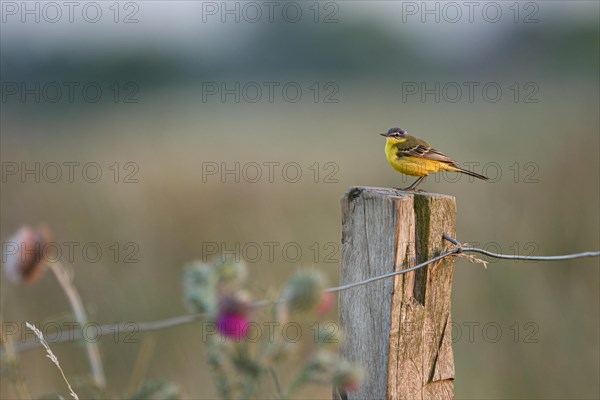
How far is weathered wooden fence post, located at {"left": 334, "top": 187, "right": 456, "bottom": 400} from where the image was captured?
246cm

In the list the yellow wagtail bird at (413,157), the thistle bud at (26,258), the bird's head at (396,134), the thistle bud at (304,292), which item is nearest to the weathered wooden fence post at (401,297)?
the thistle bud at (304,292)

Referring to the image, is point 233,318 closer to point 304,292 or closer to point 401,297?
point 304,292

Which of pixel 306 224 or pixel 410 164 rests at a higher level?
pixel 410 164

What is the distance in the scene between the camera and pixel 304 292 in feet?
6.13

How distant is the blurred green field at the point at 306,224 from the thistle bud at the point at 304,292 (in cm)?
16

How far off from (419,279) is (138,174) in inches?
346

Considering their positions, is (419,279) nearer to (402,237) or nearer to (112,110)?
(402,237)

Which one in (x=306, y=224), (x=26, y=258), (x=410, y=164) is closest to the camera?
(x=26, y=258)

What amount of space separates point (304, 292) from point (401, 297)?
703mm

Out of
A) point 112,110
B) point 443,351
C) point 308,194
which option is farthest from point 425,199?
point 112,110

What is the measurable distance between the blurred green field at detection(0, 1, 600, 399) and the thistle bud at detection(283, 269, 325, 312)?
0.16m

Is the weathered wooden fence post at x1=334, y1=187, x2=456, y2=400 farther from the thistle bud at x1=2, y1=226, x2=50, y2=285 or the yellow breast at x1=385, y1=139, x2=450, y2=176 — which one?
the yellow breast at x1=385, y1=139, x2=450, y2=176

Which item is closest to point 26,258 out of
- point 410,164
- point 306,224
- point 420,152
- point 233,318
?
point 233,318

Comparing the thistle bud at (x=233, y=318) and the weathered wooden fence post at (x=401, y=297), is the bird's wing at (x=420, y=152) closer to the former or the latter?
the weathered wooden fence post at (x=401, y=297)
